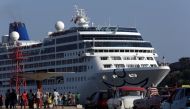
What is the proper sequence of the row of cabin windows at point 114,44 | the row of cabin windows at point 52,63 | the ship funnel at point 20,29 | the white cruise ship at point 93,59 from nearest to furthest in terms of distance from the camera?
the white cruise ship at point 93,59 → the row of cabin windows at point 114,44 → the row of cabin windows at point 52,63 → the ship funnel at point 20,29

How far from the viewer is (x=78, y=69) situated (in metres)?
65.5

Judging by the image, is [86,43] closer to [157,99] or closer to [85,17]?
[85,17]

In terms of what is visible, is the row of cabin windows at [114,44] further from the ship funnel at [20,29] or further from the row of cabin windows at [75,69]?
the ship funnel at [20,29]

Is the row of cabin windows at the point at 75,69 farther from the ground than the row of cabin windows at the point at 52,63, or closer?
closer

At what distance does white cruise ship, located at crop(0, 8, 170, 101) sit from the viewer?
59.6 meters

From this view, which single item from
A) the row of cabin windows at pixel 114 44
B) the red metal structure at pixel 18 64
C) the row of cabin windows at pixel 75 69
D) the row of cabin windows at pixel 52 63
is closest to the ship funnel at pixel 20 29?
the row of cabin windows at pixel 52 63

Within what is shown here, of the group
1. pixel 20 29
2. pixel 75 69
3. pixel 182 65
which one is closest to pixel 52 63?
pixel 75 69

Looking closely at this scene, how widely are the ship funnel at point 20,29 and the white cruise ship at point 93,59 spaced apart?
12.3 metres

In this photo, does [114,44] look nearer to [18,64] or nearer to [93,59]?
[93,59]

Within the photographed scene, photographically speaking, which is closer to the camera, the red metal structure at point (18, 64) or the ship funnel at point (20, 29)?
the red metal structure at point (18, 64)

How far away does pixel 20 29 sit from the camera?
8738cm

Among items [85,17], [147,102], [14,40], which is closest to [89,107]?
[147,102]

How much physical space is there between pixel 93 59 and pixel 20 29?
27180 millimetres

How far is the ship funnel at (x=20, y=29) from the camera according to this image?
85750 mm
